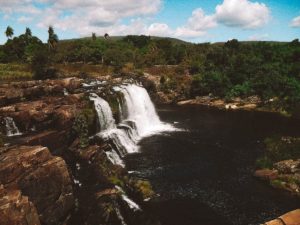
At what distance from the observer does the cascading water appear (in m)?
40.4

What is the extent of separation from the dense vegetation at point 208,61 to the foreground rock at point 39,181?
39.8 meters

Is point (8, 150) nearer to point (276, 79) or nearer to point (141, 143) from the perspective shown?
point (141, 143)

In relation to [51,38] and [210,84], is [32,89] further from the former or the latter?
[51,38]

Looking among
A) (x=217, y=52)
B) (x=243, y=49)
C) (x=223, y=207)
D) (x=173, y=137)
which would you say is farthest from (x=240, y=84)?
(x=223, y=207)

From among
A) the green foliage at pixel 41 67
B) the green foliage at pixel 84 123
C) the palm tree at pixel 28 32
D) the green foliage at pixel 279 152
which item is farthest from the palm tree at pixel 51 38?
the green foliage at pixel 279 152

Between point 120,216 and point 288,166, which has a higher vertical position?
point 288,166

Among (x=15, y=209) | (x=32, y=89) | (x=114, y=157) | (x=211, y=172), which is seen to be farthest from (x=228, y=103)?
(x=15, y=209)

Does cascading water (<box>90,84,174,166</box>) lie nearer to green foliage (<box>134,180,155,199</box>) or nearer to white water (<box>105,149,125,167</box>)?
white water (<box>105,149,125,167</box>)

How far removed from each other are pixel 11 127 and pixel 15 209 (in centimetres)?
1911

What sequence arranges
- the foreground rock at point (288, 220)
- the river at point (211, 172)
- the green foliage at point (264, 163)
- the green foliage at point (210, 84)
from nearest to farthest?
1. the foreground rock at point (288, 220)
2. the river at point (211, 172)
3. the green foliage at point (264, 163)
4. the green foliage at point (210, 84)

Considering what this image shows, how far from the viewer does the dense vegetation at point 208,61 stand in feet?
216

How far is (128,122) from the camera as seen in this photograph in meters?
48.2

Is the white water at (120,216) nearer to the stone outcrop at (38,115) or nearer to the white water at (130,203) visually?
the white water at (130,203)

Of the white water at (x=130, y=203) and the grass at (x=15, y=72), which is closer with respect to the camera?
the white water at (x=130, y=203)
